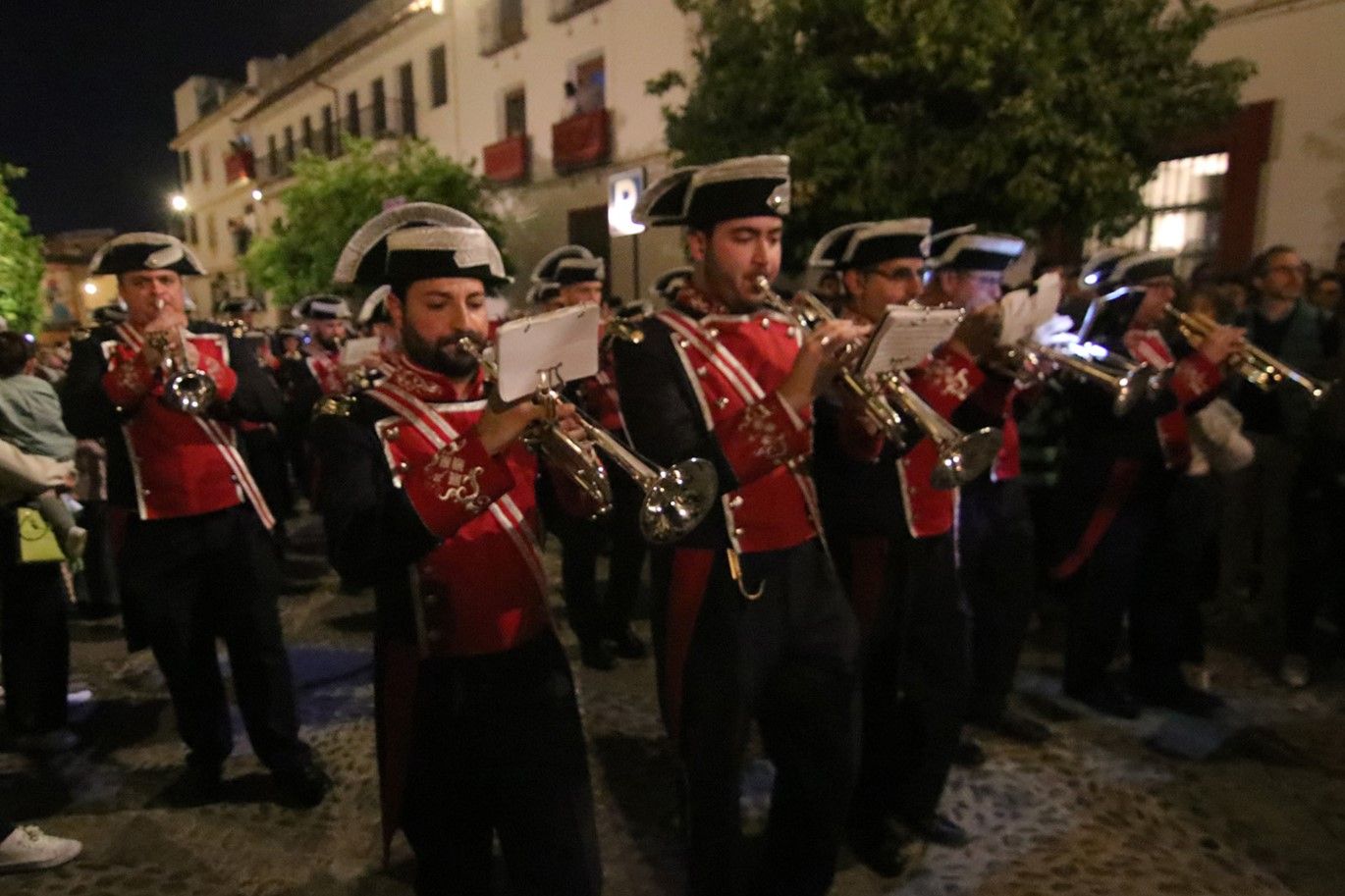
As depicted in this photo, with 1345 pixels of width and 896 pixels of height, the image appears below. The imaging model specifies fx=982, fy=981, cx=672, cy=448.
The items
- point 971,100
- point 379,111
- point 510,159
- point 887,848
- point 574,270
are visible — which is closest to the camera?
point 887,848

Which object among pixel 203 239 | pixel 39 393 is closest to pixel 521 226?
pixel 39 393

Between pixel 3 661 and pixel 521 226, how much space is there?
19684 mm

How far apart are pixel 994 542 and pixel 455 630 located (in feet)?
9.08

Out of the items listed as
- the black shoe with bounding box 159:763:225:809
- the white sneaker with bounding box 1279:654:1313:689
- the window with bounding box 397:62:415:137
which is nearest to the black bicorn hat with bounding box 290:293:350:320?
the black shoe with bounding box 159:763:225:809

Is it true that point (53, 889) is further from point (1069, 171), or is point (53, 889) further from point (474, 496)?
point (1069, 171)

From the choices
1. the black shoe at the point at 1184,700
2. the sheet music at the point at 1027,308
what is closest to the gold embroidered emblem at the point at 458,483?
the sheet music at the point at 1027,308

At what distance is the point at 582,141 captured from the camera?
20.8 meters

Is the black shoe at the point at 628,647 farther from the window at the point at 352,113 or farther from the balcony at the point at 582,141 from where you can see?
the window at the point at 352,113

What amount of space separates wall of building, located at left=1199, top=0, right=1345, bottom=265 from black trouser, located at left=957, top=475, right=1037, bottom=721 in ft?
23.3

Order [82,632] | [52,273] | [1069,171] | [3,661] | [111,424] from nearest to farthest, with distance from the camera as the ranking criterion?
[111,424] < [3,661] < [82,632] < [1069,171] < [52,273]

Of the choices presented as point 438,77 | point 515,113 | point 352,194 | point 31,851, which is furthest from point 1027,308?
point 438,77

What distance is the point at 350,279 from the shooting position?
8.89 feet

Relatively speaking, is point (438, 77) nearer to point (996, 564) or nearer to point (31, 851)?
point (996, 564)

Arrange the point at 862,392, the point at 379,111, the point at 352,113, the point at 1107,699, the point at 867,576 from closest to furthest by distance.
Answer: the point at 862,392 < the point at 867,576 < the point at 1107,699 < the point at 379,111 < the point at 352,113
